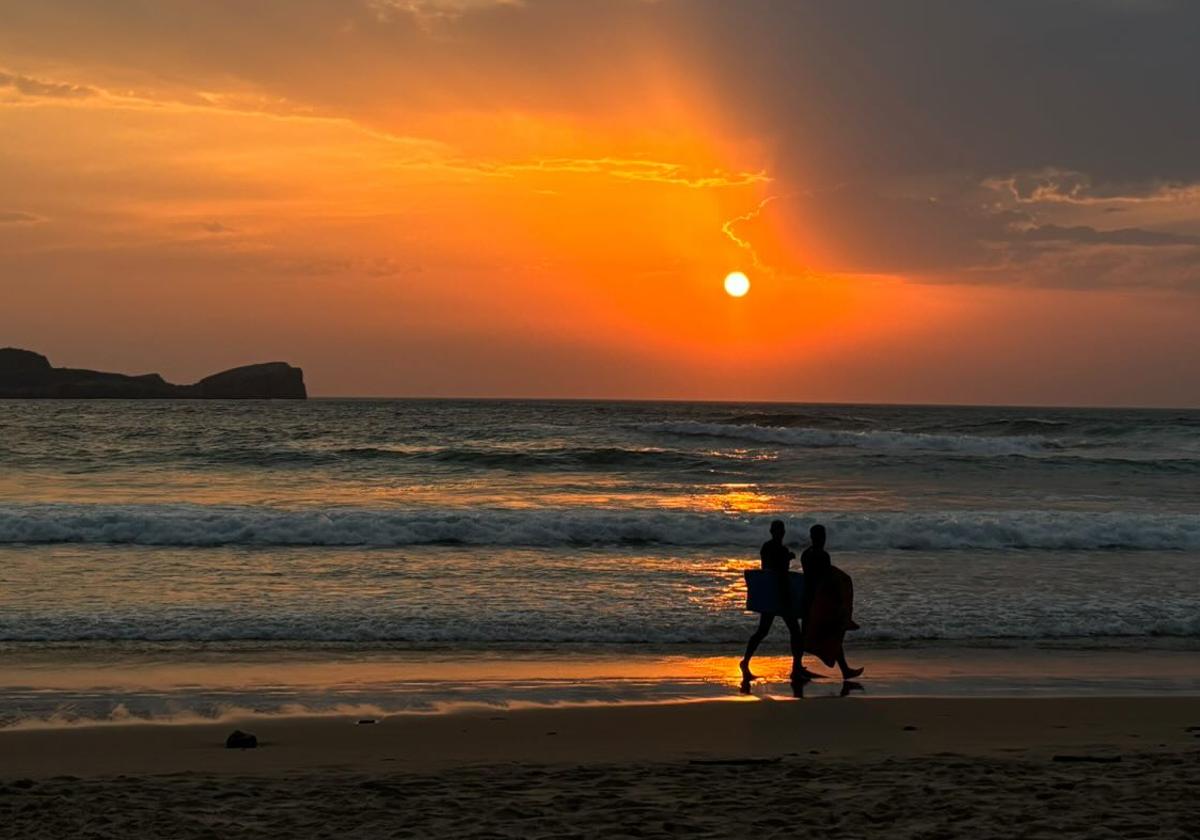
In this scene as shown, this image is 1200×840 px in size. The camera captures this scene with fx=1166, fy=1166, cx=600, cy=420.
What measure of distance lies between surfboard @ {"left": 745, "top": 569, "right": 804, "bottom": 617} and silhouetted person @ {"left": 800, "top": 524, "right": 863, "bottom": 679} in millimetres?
124

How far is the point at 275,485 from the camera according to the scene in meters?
34.3

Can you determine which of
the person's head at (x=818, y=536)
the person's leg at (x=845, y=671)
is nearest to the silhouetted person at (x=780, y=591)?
the person's head at (x=818, y=536)

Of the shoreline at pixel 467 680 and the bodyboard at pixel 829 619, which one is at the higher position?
the bodyboard at pixel 829 619

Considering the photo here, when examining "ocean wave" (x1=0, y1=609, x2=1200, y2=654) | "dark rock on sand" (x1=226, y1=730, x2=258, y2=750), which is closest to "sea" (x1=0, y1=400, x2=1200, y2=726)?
"ocean wave" (x1=0, y1=609, x2=1200, y2=654)

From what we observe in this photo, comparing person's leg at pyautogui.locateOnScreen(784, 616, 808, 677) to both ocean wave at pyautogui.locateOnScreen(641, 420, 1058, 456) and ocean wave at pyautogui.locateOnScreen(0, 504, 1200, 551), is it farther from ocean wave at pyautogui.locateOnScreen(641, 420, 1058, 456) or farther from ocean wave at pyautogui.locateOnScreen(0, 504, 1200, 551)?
ocean wave at pyautogui.locateOnScreen(641, 420, 1058, 456)

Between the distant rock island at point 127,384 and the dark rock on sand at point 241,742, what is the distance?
159227mm

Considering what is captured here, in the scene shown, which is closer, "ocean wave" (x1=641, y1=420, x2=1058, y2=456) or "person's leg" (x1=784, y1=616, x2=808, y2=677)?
"person's leg" (x1=784, y1=616, x2=808, y2=677)

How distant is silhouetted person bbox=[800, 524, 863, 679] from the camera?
11312mm

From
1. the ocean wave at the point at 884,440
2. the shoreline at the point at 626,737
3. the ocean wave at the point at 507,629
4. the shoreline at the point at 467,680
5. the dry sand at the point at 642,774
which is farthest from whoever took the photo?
the ocean wave at the point at 884,440

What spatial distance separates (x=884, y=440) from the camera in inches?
2302

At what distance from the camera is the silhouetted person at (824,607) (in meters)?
11.3

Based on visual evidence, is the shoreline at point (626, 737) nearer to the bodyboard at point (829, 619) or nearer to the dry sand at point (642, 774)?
the dry sand at point (642, 774)

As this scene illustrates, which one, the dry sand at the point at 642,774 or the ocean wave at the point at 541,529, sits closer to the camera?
the dry sand at the point at 642,774

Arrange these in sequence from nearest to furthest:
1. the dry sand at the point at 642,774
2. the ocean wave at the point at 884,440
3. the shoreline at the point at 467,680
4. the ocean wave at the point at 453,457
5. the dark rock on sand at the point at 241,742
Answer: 1. the dry sand at the point at 642,774
2. the dark rock on sand at the point at 241,742
3. the shoreline at the point at 467,680
4. the ocean wave at the point at 453,457
5. the ocean wave at the point at 884,440
